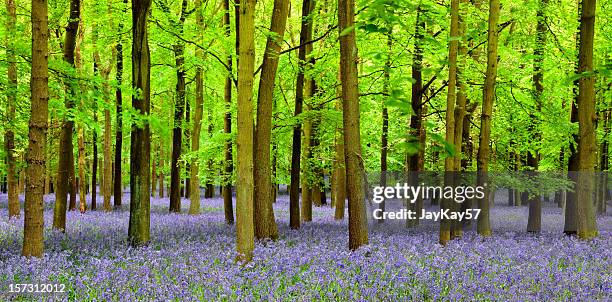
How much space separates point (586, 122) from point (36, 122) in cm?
1175

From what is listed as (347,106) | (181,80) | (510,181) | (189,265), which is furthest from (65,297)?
(181,80)

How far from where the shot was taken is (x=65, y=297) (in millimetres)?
6363

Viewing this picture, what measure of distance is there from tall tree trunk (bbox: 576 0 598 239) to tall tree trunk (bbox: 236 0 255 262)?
8.07 m

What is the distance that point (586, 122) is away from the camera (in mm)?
12828

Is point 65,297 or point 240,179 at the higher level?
point 240,179

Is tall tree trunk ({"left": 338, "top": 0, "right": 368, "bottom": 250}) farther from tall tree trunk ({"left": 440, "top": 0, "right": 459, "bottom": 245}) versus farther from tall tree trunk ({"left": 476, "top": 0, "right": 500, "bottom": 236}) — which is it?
tall tree trunk ({"left": 476, "top": 0, "right": 500, "bottom": 236})

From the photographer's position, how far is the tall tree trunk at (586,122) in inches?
491

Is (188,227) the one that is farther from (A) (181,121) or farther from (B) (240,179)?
(A) (181,121)

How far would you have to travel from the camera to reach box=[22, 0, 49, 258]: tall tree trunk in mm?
8414

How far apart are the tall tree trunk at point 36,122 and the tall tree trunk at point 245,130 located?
306cm

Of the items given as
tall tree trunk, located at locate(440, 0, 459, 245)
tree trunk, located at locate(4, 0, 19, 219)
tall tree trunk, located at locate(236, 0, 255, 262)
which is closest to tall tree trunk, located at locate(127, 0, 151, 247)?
tree trunk, located at locate(4, 0, 19, 219)

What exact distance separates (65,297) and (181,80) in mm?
19470

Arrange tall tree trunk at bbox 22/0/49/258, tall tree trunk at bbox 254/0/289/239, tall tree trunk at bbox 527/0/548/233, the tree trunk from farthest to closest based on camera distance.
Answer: tall tree trunk at bbox 527/0/548/233 → tall tree trunk at bbox 254/0/289/239 → the tree trunk → tall tree trunk at bbox 22/0/49/258

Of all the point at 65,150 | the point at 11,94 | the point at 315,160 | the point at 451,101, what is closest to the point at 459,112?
the point at 451,101
